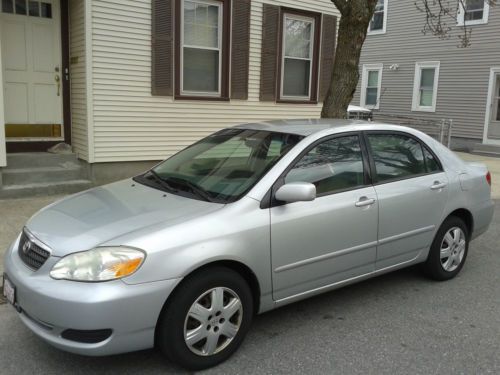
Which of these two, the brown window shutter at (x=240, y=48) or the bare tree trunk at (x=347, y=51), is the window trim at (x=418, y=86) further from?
the bare tree trunk at (x=347, y=51)

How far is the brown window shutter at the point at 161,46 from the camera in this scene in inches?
328

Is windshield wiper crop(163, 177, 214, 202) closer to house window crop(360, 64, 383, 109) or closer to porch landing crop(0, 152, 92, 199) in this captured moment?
porch landing crop(0, 152, 92, 199)

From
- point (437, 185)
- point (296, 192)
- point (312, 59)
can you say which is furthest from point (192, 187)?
point (312, 59)

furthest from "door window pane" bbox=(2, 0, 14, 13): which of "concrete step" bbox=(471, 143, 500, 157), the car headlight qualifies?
"concrete step" bbox=(471, 143, 500, 157)

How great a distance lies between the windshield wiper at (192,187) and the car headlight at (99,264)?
0.76m

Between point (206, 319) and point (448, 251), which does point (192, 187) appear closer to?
point (206, 319)

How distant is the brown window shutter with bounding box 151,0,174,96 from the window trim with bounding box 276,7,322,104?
2.37 m

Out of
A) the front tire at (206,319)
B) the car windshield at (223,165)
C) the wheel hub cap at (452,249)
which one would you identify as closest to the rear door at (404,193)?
the wheel hub cap at (452,249)

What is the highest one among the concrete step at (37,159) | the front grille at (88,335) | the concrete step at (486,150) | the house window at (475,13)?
the house window at (475,13)

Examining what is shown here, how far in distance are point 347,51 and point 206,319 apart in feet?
16.1

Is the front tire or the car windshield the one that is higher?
the car windshield

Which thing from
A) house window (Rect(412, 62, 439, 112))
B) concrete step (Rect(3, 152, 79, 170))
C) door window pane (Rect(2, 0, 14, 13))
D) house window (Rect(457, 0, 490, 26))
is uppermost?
house window (Rect(457, 0, 490, 26))

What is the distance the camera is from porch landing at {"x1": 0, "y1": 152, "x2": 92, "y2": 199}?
7.38m

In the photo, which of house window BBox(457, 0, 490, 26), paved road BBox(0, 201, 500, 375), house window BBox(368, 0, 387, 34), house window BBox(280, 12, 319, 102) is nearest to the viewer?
paved road BBox(0, 201, 500, 375)
